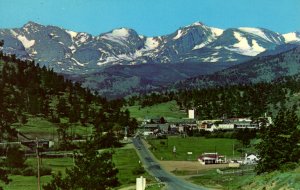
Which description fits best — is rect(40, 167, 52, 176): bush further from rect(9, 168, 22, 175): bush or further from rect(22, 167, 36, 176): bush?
rect(9, 168, 22, 175): bush

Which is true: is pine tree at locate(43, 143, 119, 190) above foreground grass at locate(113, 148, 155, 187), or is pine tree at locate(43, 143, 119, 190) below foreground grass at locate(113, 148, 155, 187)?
above

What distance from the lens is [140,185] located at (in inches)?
1233

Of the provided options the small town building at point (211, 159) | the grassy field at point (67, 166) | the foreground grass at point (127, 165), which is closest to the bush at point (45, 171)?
the grassy field at point (67, 166)

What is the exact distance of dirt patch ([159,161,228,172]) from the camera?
144 metres

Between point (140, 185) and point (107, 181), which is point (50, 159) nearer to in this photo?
point (107, 181)

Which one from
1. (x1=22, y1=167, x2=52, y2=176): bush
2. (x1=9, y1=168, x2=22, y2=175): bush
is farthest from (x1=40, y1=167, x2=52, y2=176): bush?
(x1=9, y1=168, x2=22, y2=175): bush

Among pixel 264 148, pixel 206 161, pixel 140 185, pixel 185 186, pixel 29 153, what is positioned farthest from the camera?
pixel 29 153

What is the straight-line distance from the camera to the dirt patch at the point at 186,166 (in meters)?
144

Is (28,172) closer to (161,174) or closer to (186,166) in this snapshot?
(161,174)

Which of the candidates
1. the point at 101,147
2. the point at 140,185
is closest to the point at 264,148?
the point at 140,185

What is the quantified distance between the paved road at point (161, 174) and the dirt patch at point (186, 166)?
7.64 ft

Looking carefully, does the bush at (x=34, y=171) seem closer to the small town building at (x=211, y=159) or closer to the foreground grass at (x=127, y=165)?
the foreground grass at (x=127, y=165)

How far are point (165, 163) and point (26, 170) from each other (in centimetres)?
3889

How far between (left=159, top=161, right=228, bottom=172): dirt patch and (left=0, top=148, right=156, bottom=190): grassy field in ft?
28.1
